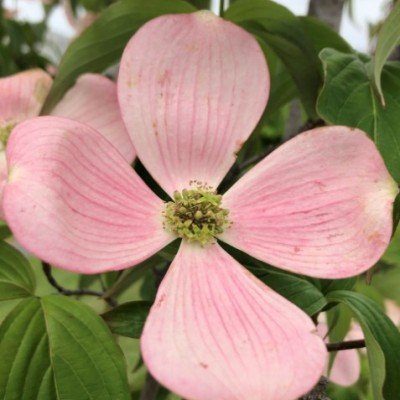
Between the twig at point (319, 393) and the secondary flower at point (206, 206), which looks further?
the twig at point (319, 393)

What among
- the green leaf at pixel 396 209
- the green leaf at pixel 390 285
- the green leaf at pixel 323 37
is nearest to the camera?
the green leaf at pixel 396 209

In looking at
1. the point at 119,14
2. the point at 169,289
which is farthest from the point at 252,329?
the point at 119,14

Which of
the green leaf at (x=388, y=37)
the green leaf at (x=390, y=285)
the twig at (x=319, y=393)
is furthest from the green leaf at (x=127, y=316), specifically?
the green leaf at (x=390, y=285)

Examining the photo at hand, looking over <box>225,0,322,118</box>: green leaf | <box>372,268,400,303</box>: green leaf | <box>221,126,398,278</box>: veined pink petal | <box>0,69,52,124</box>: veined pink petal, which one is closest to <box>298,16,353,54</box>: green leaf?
<box>225,0,322,118</box>: green leaf

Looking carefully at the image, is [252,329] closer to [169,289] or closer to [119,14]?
[169,289]

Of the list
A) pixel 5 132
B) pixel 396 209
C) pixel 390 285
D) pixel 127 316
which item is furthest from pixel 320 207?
pixel 390 285

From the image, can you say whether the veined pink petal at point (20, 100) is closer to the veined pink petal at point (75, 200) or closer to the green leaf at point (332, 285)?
the veined pink petal at point (75, 200)

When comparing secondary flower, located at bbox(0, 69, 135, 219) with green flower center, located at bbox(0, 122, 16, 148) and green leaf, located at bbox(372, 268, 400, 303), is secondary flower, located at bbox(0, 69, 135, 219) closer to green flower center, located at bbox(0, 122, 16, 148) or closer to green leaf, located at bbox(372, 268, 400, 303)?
green flower center, located at bbox(0, 122, 16, 148)
